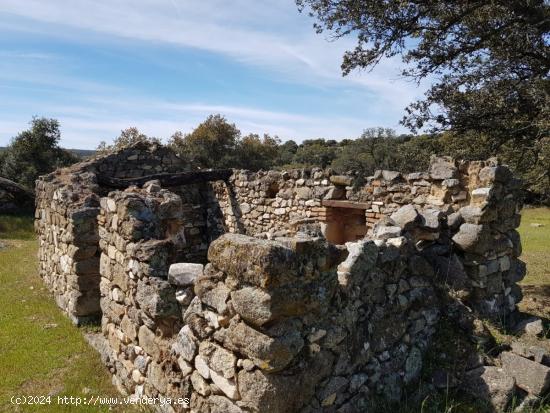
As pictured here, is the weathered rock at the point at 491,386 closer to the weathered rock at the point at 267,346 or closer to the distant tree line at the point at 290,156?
the weathered rock at the point at 267,346

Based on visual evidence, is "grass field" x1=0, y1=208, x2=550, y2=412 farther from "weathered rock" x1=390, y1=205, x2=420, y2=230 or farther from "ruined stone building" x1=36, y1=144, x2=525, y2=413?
"weathered rock" x1=390, y1=205, x2=420, y2=230

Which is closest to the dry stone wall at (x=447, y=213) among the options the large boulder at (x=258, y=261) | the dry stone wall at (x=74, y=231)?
the large boulder at (x=258, y=261)

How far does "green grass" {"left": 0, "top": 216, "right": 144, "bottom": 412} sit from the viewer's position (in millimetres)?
5230

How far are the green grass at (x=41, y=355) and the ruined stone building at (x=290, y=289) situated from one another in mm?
298

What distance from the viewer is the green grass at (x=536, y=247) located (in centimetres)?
1081

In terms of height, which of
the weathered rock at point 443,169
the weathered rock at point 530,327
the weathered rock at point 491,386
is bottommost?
the weathered rock at point 491,386

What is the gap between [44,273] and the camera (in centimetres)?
997

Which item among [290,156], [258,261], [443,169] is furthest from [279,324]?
[290,156]

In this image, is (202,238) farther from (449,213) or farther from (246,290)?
(246,290)

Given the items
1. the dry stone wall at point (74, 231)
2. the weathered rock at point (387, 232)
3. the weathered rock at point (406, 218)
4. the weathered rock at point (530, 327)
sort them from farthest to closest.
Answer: the dry stone wall at point (74, 231), the weathered rock at point (406, 218), the weathered rock at point (530, 327), the weathered rock at point (387, 232)

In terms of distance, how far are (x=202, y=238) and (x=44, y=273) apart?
4.79 metres

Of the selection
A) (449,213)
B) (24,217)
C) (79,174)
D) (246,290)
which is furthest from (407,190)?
(24,217)

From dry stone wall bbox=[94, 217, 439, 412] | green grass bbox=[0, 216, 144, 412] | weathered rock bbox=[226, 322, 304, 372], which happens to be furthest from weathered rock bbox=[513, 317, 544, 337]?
green grass bbox=[0, 216, 144, 412]

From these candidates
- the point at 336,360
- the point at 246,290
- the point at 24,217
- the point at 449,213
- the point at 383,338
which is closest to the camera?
the point at 246,290
